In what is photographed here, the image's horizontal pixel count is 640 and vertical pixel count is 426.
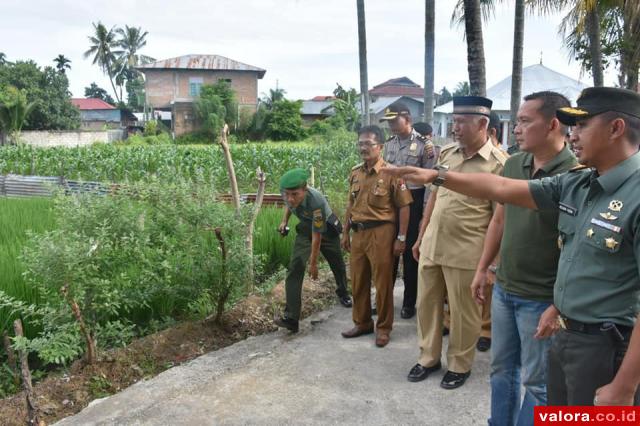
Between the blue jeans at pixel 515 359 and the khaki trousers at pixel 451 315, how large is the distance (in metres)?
0.67

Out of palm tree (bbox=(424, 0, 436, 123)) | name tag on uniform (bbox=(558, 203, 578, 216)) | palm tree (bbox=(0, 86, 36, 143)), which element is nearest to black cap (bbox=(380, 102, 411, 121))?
name tag on uniform (bbox=(558, 203, 578, 216))

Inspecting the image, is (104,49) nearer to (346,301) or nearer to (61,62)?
(61,62)

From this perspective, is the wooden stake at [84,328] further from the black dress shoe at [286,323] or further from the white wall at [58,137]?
the white wall at [58,137]

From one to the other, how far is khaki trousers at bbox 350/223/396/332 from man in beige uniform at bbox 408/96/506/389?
1.83 ft

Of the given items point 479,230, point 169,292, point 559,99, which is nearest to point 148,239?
point 169,292

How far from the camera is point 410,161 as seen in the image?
16.6ft

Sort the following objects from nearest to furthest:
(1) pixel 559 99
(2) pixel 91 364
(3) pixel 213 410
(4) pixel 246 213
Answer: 1. (1) pixel 559 99
2. (3) pixel 213 410
3. (2) pixel 91 364
4. (4) pixel 246 213

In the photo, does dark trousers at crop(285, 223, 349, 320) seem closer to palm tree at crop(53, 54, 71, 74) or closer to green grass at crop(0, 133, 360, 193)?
green grass at crop(0, 133, 360, 193)

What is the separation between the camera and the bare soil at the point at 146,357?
3.29 meters

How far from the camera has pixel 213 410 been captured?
3236 millimetres

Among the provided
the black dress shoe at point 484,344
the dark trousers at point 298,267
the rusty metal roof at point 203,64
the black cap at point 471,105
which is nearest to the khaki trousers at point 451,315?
the black dress shoe at point 484,344

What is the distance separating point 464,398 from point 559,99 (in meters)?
1.91

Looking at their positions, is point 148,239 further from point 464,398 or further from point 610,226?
point 610,226

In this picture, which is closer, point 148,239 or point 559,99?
point 559,99
